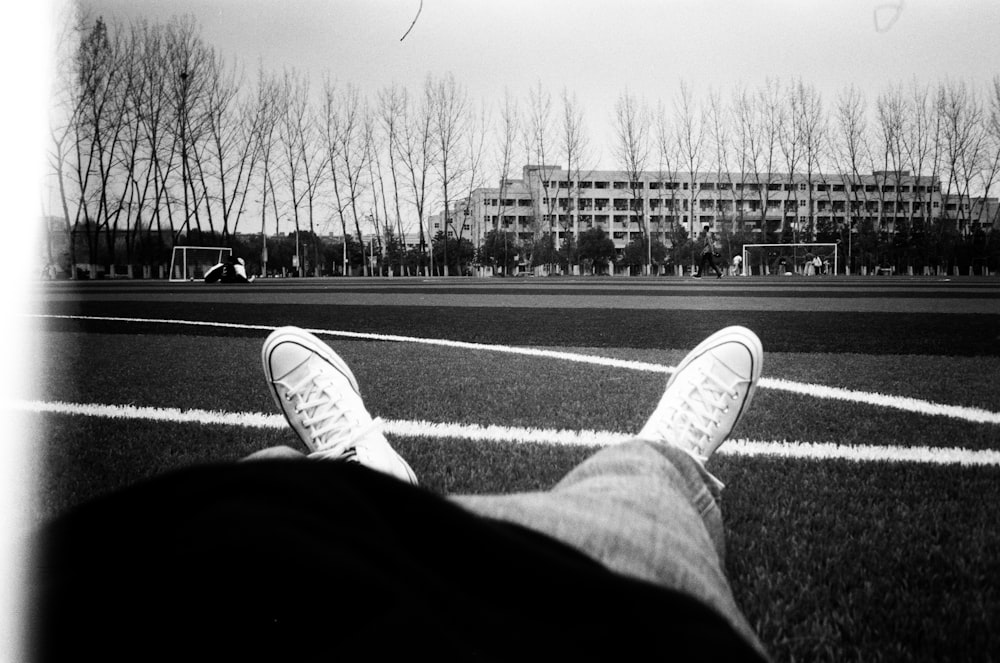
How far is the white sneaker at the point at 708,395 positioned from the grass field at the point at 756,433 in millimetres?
166

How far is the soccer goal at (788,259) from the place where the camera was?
101 feet

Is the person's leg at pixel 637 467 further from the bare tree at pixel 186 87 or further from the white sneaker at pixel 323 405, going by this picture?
the bare tree at pixel 186 87

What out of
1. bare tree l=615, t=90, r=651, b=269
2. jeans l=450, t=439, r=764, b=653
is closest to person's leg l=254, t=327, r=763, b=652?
jeans l=450, t=439, r=764, b=653

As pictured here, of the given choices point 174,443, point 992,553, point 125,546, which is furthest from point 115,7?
point 992,553

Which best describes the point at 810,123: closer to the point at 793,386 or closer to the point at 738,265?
the point at 738,265

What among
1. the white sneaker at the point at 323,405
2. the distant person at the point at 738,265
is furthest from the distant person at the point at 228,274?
the distant person at the point at 738,265

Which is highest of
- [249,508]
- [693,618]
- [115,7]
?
[115,7]

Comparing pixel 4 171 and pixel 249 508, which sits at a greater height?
pixel 4 171

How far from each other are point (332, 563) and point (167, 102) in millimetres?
18190

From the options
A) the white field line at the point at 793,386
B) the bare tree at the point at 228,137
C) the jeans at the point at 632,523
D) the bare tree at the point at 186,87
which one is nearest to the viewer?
the jeans at the point at 632,523

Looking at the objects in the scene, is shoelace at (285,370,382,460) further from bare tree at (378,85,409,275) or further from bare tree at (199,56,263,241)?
bare tree at (378,85,409,275)

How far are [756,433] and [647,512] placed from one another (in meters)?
1.38

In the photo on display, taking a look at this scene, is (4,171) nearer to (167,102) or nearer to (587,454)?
(587,454)

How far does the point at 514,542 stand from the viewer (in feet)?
1.66
